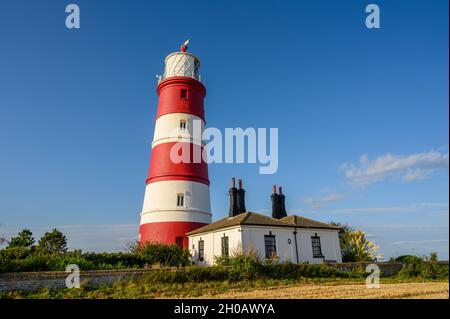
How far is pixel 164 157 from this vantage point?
22.4 meters

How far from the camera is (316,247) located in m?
20.9

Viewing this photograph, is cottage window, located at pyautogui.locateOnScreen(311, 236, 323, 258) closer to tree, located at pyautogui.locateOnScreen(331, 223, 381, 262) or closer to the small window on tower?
tree, located at pyautogui.locateOnScreen(331, 223, 381, 262)

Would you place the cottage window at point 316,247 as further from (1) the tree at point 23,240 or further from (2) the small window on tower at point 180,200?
(1) the tree at point 23,240

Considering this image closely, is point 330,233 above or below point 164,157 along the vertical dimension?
below

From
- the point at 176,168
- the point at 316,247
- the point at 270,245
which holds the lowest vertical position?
the point at 316,247

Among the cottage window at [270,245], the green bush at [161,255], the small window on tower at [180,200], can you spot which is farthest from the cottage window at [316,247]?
the small window on tower at [180,200]

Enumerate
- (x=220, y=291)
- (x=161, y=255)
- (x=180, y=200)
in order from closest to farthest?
(x=220, y=291), (x=161, y=255), (x=180, y=200)

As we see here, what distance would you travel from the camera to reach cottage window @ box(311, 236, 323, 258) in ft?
68.1

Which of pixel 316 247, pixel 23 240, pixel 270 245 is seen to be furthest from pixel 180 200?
pixel 23 240

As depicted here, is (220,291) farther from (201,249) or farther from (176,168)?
(176,168)

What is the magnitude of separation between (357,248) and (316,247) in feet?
13.2
